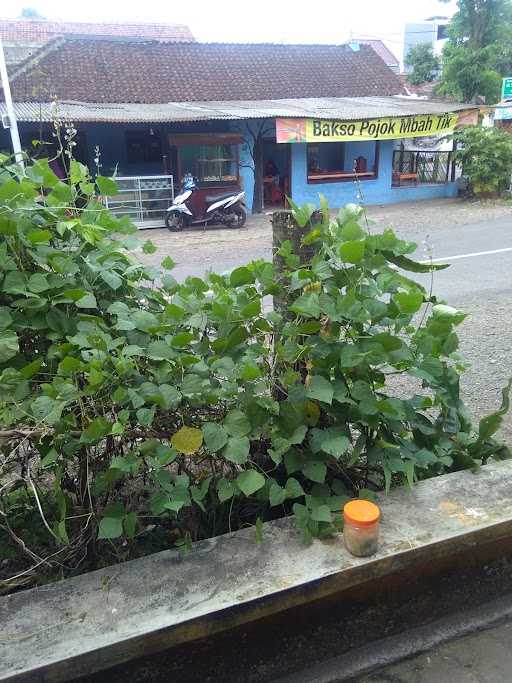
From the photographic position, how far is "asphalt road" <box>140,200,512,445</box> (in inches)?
179

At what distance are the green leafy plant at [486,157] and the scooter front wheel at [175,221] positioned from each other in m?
8.37

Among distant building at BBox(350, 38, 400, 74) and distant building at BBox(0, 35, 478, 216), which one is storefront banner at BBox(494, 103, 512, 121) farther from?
distant building at BBox(350, 38, 400, 74)

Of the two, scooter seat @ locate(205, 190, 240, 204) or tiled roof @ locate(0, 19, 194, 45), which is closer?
scooter seat @ locate(205, 190, 240, 204)

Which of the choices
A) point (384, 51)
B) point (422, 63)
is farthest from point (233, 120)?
point (384, 51)

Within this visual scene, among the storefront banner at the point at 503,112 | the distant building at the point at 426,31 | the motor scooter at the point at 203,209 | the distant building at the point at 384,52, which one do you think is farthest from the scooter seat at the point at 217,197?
the distant building at the point at 426,31

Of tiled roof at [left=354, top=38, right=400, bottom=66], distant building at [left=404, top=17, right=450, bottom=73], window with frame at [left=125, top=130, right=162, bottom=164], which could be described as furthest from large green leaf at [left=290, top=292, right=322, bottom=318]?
distant building at [left=404, top=17, right=450, bottom=73]

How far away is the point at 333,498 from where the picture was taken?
6.68ft

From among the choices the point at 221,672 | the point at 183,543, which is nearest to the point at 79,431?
the point at 183,543

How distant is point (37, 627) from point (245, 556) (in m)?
0.62

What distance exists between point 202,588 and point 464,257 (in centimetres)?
856

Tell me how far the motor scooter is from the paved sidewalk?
12.0 metres

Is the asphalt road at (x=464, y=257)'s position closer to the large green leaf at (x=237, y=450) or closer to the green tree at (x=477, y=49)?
the large green leaf at (x=237, y=450)

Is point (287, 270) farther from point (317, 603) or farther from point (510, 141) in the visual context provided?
point (510, 141)

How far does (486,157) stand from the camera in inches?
635
